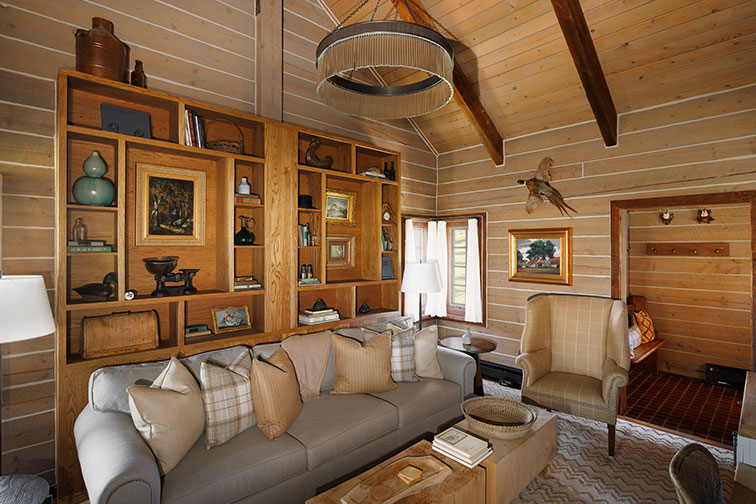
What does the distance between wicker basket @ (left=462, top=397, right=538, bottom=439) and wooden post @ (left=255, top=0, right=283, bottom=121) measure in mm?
2929

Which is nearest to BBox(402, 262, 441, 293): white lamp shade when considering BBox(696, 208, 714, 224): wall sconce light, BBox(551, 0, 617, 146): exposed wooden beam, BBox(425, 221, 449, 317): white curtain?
BBox(425, 221, 449, 317): white curtain

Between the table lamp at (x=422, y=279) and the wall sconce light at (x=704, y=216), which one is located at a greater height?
the wall sconce light at (x=704, y=216)

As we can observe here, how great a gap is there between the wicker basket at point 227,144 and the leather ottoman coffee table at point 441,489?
2.46 meters

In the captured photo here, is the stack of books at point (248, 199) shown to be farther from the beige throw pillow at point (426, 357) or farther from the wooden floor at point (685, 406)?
the wooden floor at point (685, 406)

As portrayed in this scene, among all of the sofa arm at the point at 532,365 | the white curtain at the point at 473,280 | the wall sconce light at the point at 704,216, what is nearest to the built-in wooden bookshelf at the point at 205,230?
the white curtain at the point at 473,280

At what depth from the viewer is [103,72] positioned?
2.44 metres

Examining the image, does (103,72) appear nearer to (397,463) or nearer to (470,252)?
(397,463)

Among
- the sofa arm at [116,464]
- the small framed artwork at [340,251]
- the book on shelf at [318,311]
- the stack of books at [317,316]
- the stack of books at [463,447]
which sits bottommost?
the stack of books at [463,447]

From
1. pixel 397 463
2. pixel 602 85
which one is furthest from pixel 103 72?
pixel 602 85

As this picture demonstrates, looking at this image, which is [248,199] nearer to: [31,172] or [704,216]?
[31,172]

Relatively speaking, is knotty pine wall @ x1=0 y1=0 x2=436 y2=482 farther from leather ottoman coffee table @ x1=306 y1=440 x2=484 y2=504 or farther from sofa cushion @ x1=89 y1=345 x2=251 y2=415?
leather ottoman coffee table @ x1=306 y1=440 x2=484 y2=504

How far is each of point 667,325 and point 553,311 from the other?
268 centimetres

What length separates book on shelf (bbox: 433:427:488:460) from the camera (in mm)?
2008

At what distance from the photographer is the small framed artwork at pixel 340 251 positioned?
13.0 ft
